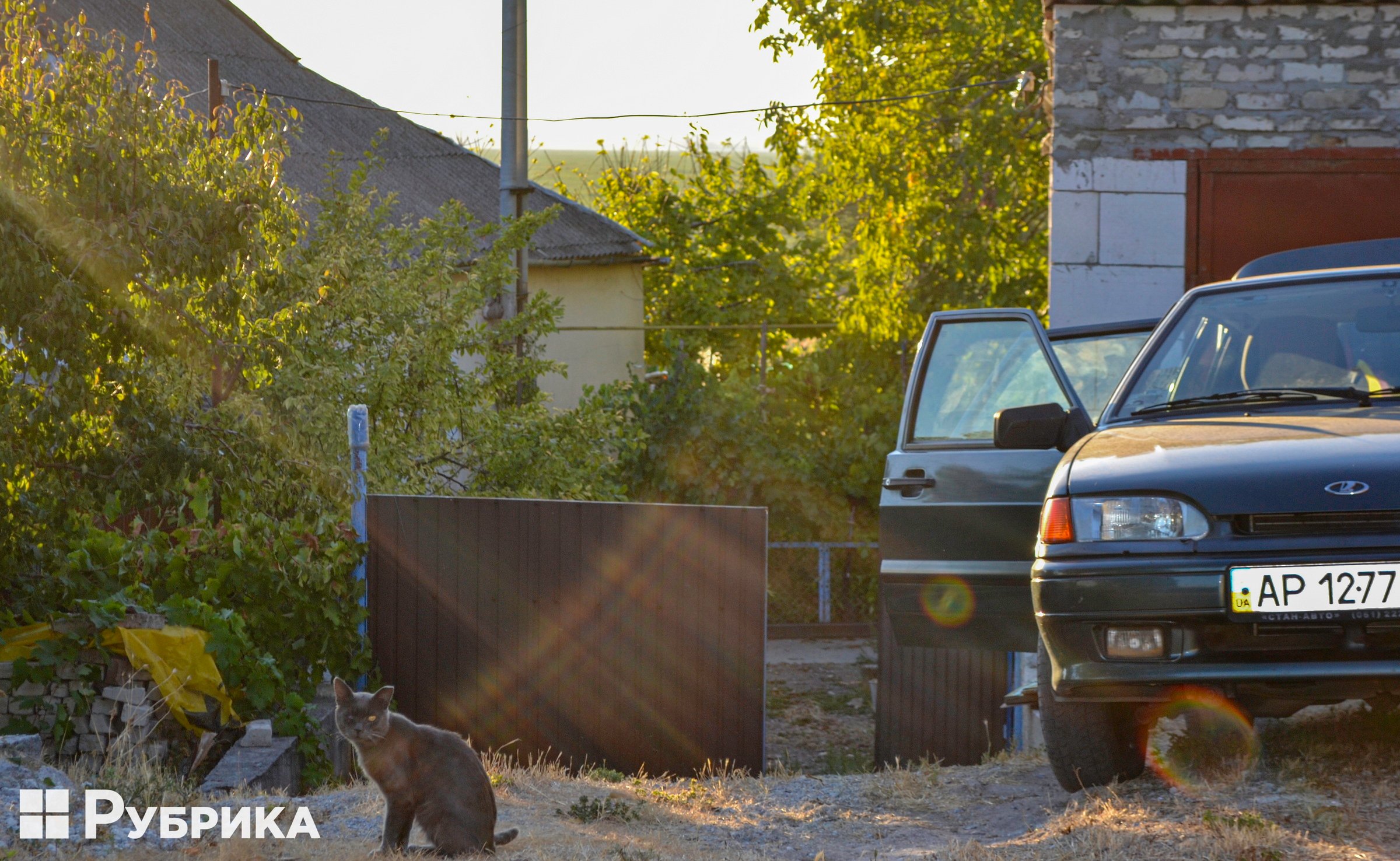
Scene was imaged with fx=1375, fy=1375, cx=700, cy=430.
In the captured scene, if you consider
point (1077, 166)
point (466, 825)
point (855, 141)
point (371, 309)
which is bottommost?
point (466, 825)

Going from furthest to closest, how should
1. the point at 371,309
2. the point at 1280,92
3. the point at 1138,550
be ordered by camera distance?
the point at 371,309, the point at 1280,92, the point at 1138,550

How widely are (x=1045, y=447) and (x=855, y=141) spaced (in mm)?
17628

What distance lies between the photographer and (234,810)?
18.2ft

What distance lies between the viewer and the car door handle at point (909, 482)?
5770 millimetres

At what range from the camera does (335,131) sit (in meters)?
24.2

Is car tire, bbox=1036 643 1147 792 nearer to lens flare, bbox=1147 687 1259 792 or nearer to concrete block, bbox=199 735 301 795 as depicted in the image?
lens flare, bbox=1147 687 1259 792

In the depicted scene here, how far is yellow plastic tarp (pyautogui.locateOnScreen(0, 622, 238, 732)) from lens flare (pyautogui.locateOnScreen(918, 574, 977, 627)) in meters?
3.72

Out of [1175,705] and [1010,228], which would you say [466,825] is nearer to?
[1175,705]

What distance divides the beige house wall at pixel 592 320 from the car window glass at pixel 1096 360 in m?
16.4

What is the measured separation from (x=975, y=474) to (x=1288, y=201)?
514cm

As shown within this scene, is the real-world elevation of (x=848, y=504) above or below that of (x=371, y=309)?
below

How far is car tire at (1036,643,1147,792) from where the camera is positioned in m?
4.87

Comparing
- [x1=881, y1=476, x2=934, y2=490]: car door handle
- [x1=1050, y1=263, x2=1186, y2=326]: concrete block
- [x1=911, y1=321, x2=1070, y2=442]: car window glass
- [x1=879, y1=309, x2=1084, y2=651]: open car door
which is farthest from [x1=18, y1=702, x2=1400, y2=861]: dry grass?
[x1=1050, y1=263, x2=1186, y2=326]: concrete block

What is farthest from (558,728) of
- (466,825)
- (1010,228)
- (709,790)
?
(1010,228)
